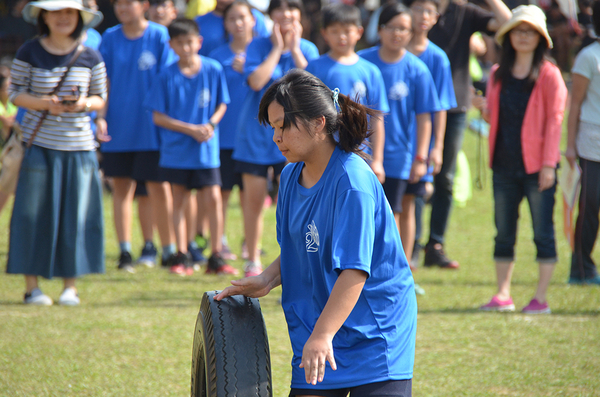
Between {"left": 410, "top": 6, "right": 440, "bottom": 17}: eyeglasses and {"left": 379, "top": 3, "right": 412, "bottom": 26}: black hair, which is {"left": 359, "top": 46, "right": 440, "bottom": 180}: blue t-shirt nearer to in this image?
{"left": 379, "top": 3, "right": 412, "bottom": 26}: black hair

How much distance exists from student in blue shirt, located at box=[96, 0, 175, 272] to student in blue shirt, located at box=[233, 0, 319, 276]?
3.21 ft

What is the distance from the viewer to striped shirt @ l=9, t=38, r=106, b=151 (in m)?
4.84

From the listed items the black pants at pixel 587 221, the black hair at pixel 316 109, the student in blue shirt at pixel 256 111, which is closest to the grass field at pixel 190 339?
the black pants at pixel 587 221

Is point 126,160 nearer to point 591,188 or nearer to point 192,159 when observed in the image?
point 192,159

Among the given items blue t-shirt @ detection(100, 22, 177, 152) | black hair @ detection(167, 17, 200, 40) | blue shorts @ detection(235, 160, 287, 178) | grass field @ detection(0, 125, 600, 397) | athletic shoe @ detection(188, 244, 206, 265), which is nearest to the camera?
grass field @ detection(0, 125, 600, 397)

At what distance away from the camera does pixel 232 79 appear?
6.75 meters

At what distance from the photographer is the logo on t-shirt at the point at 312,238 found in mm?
2348

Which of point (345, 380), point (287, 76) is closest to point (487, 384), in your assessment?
point (345, 380)

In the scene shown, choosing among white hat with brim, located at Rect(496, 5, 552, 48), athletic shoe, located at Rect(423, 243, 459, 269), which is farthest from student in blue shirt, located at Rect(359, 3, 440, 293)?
athletic shoe, located at Rect(423, 243, 459, 269)

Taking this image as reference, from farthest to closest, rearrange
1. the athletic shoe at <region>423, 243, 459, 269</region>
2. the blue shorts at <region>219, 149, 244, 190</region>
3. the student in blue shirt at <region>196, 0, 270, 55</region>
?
1. the student in blue shirt at <region>196, 0, 270, 55</region>
2. the blue shorts at <region>219, 149, 244, 190</region>
3. the athletic shoe at <region>423, 243, 459, 269</region>

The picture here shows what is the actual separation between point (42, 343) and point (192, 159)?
7.72 ft

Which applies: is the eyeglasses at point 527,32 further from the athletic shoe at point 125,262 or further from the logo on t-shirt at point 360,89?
the athletic shoe at point 125,262

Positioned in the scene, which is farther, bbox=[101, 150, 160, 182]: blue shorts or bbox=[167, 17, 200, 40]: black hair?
bbox=[101, 150, 160, 182]: blue shorts

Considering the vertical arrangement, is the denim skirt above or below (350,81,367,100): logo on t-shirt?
below
